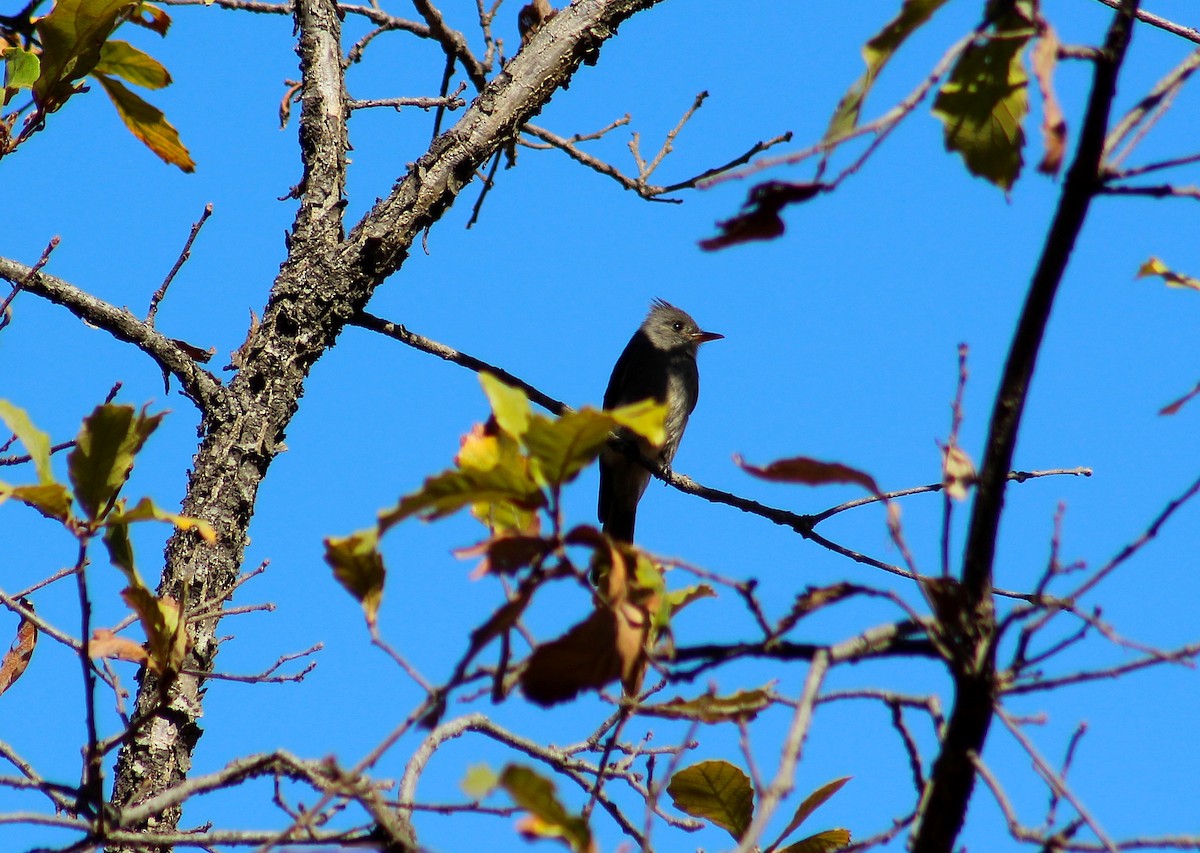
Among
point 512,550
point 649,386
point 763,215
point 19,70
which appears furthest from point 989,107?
point 649,386

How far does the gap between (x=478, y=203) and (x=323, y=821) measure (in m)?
2.94

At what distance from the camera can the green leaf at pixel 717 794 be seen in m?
1.96

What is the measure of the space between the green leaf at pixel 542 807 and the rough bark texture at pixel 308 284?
6.17ft

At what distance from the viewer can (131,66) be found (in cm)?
297

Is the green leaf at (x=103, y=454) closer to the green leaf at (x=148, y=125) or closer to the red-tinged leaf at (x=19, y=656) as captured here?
the red-tinged leaf at (x=19, y=656)

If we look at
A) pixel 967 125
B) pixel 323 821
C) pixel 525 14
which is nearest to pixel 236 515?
pixel 323 821

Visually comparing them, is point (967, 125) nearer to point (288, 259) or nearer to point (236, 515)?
point (236, 515)

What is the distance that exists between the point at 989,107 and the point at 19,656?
216 centimetres

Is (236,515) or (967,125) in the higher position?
(236,515)

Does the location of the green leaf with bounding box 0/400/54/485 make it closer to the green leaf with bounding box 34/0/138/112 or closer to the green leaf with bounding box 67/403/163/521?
the green leaf with bounding box 67/403/163/521

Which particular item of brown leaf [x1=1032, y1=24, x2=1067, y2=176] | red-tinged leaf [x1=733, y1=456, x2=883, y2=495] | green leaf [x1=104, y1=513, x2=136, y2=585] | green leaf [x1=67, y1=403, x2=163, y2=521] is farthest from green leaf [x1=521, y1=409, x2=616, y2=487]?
green leaf [x1=104, y1=513, x2=136, y2=585]

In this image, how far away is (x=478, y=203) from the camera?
454 centimetres

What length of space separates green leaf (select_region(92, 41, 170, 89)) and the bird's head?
5.92 metres

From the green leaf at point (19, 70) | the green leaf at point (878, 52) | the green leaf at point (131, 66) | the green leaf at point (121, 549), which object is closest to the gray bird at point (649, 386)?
the green leaf at point (131, 66)
